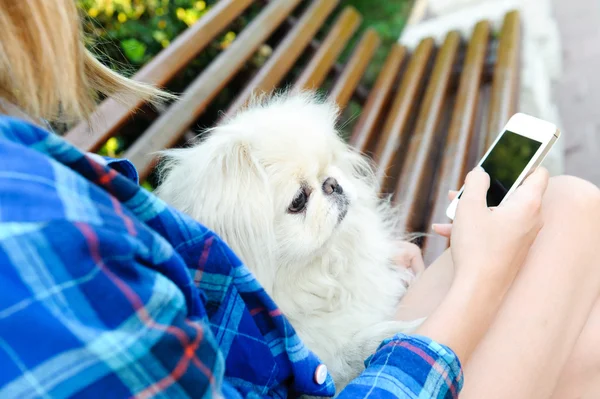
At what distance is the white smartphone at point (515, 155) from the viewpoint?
114 cm

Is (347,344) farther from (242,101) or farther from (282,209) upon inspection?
(242,101)

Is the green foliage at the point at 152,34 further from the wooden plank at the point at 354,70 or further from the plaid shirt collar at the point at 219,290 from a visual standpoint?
the plaid shirt collar at the point at 219,290

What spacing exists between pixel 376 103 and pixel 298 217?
101cm

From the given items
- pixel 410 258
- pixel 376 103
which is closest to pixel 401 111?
pixel 376 103

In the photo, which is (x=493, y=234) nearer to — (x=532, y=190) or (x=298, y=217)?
(x=532, y=190)

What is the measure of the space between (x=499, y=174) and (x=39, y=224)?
94 centimetres

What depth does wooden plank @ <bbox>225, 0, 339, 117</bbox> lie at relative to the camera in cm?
156

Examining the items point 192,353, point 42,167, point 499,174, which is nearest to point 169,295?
point 192,353

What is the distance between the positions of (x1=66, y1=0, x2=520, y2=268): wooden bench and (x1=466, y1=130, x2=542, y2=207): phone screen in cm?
34

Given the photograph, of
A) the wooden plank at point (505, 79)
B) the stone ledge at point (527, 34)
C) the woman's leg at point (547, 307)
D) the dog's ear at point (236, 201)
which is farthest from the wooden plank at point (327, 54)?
the woman's leg at point (547, 307)

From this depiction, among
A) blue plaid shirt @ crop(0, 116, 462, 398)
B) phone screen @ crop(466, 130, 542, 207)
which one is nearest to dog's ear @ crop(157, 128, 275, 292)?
blue plaid shirt @ crop(0, 116, 462, 398)

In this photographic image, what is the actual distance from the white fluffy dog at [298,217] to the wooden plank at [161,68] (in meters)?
0.16

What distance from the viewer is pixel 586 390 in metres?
1.03

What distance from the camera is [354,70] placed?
198 cm
